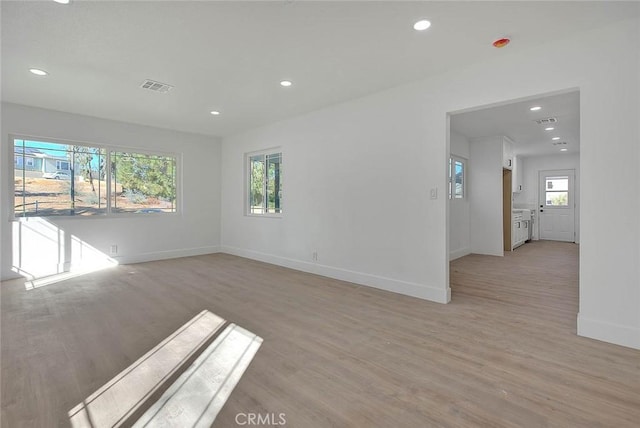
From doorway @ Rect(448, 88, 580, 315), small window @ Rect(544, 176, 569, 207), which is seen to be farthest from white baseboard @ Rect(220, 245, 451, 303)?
Answer: small window @ Rect(544, 176, 569, 207)

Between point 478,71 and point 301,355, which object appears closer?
point 301,355

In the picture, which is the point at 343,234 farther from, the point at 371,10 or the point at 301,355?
the point at 371,10

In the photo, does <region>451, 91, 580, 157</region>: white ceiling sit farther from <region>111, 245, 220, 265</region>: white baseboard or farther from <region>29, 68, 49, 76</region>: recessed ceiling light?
<region>111, 245, 220, 265</region>: white baseboard

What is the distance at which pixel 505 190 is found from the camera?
7.57 m

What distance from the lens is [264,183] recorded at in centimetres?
627

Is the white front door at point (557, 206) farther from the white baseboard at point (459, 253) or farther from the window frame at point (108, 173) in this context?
the window frame at point (108, 173)

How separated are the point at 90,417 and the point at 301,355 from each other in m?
1.31

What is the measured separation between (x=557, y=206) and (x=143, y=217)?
11201mm

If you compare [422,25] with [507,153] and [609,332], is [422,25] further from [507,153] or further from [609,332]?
[507,153]

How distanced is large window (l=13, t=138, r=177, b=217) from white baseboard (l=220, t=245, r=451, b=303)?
241 cm

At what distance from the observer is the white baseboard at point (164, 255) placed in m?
5.75

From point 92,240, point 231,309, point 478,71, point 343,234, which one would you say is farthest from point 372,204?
point 92,240

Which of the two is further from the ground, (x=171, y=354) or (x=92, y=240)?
(x=92, y=240)

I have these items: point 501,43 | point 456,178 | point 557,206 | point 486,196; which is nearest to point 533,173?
point 557,206
